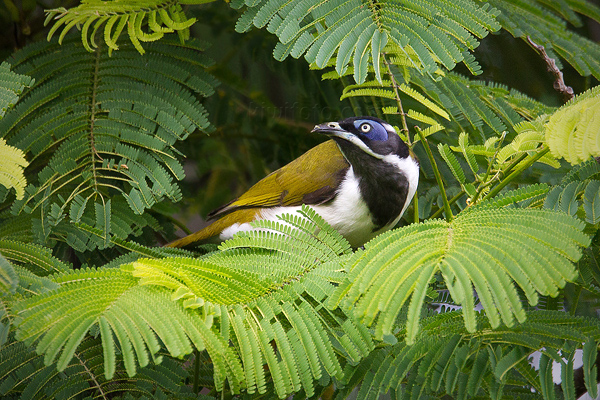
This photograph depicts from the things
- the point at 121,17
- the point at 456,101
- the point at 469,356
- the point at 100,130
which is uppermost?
the point at 121,17

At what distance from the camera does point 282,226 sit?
2.21 metres

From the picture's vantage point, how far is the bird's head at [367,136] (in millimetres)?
2938

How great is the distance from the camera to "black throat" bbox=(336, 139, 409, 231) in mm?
3018

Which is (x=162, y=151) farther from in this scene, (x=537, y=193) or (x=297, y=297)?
(x=537, y=193)

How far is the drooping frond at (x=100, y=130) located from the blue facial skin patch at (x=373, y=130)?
783mm

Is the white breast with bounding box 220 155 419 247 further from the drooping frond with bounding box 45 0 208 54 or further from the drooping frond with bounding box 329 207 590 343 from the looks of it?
the drooping frond with bounding box 329 207 590 343

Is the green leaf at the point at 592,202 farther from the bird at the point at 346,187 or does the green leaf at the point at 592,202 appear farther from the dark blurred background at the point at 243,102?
the dark blurred background at the point at 243,102

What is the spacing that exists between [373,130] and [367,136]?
0.14 feet

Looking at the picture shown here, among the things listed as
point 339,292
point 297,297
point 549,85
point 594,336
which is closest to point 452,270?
point 339,292

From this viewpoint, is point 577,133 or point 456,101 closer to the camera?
point 577,133

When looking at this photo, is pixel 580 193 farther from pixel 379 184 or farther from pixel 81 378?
pixel 81 378

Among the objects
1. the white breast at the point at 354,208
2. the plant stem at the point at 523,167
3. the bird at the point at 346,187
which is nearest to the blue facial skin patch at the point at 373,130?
the bird at the point at 346,187

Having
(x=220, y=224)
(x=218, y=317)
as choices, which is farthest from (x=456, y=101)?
(x=218, y=317)

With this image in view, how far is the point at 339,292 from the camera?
1.62 m
